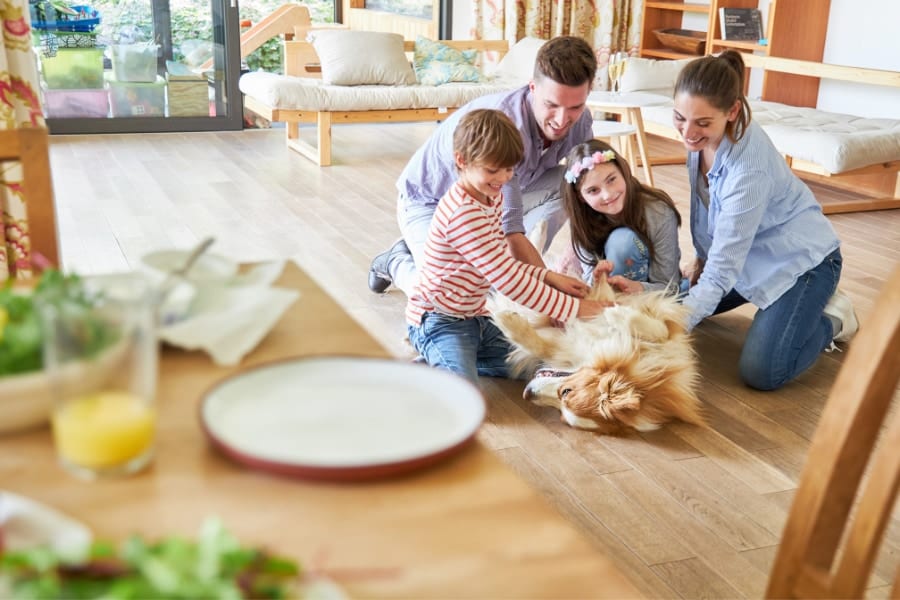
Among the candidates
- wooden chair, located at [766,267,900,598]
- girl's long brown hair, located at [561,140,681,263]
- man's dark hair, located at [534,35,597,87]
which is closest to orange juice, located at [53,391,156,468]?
wooden chair, located at [766,267,900,598]

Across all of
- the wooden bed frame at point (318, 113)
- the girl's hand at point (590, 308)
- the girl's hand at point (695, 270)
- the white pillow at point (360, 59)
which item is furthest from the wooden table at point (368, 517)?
the white pillow at point (360, 59)

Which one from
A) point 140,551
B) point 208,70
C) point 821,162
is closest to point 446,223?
point 140,551

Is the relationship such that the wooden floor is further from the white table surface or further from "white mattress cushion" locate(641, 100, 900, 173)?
the white table surface

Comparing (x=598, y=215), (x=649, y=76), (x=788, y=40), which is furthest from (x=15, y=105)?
(x=788, y=40)

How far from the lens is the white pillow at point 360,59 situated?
5.82 m

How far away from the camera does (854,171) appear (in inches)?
175

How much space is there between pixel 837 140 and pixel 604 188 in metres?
2.14

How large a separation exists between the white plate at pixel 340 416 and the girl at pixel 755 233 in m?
1.85

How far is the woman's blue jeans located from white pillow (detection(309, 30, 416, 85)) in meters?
3.74

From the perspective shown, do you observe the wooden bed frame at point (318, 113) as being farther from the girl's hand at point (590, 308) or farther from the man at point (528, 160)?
the girl's hand at point (590, 308)

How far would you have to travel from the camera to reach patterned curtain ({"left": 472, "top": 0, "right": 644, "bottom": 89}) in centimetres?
703

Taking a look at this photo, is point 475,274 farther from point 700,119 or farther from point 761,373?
point 761,373

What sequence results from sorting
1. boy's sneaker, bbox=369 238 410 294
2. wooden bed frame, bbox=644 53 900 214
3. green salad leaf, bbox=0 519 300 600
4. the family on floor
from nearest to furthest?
green salad leaf, bbox=0 519 300 600 → the family on floor → boy's sneaker, bbox=369 238 410 294 → wooden bed frame, bbox=644 53 900 214

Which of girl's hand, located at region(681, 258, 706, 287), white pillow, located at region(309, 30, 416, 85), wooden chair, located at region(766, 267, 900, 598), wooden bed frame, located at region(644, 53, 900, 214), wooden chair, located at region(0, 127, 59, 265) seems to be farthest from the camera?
white pillow, located at region(309, 30, 416, 85)
